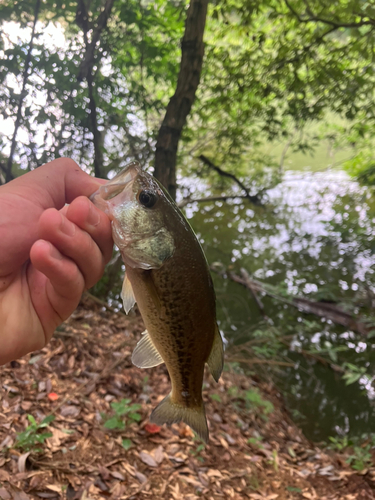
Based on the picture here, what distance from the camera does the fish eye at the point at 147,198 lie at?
1.18 m

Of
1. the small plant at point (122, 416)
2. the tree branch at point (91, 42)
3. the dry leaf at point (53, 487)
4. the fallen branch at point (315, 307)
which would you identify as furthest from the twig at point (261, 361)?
the tree branch at point (91, 42)

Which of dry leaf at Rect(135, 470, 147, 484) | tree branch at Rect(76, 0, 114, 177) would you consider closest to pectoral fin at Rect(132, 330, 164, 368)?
dry leaf at Rect(135, 470, 147, 484)

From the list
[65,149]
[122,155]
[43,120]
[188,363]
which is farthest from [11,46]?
[188,363]

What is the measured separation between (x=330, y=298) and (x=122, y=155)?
13.5 ft

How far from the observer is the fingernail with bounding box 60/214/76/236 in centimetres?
107

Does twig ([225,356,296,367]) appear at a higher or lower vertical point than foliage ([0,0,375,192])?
lower

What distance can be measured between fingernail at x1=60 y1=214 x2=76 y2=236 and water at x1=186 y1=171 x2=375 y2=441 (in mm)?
3872

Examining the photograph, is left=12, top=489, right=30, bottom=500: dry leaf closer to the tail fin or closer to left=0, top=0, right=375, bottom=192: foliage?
the tail fin

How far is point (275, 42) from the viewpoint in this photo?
14.5 feet

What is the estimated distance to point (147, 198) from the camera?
1185 millimetres

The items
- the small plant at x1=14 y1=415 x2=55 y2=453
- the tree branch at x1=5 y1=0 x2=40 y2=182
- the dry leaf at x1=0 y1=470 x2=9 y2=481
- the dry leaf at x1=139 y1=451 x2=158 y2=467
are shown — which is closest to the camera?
the dry leaf at x1=0 y1=470 x2=9 y2=481

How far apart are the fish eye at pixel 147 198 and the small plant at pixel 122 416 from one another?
210 centimetres

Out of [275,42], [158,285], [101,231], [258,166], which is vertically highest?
[275,42]

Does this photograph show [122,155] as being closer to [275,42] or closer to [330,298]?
[275,42]
